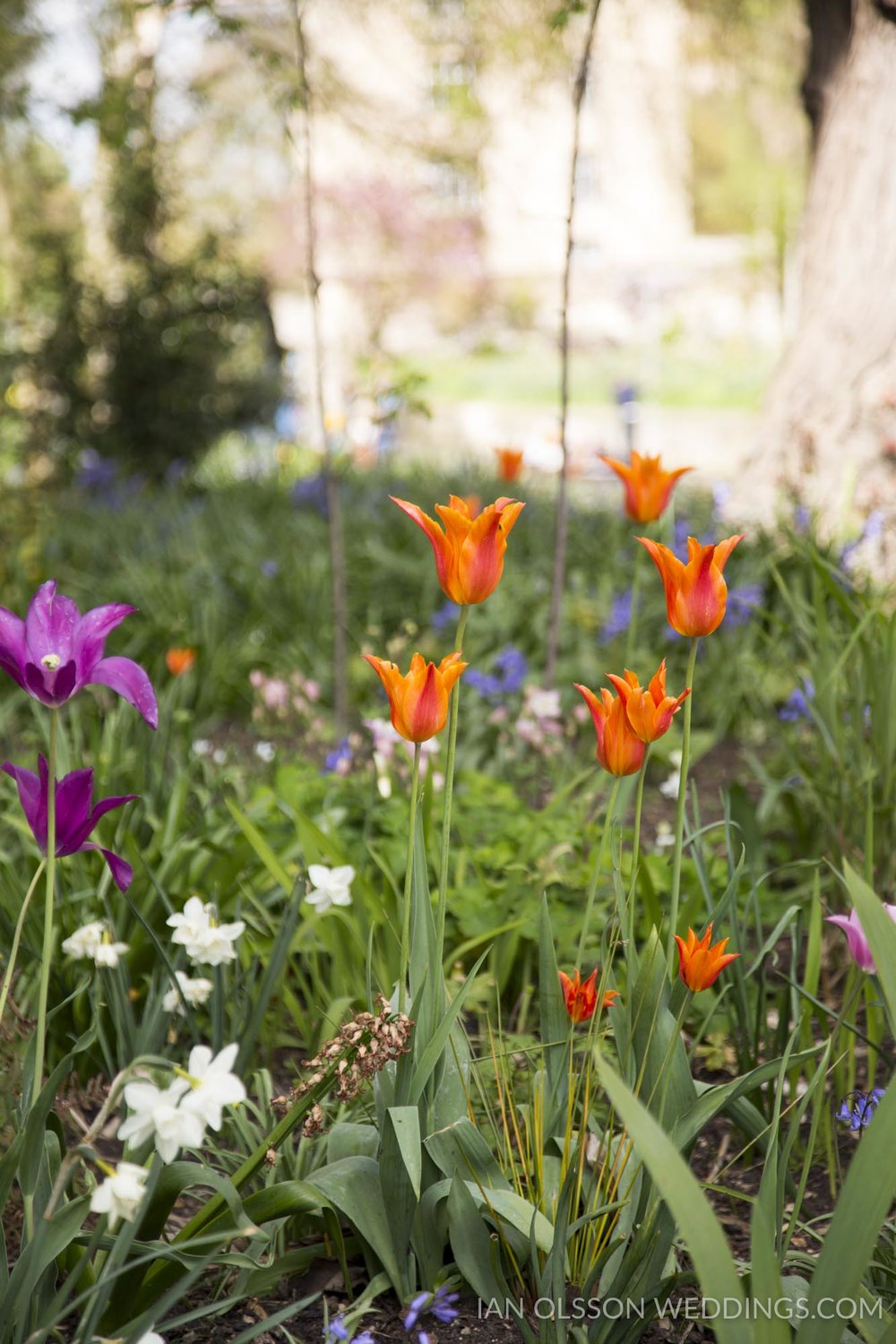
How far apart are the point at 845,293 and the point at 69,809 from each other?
4217 mm

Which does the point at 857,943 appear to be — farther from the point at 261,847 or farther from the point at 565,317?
the point at 565,317

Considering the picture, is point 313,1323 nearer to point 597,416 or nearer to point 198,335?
point 198,335

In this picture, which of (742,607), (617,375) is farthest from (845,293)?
(617,375)

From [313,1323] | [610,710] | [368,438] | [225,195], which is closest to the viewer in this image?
[610,710]

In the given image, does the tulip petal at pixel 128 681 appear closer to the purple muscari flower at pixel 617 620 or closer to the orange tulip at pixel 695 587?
the orange tulip at pixel 695 587

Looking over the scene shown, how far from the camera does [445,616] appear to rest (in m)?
3.39

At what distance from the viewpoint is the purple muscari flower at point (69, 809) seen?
3.72 feet

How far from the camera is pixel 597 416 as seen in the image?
13844 millimetres

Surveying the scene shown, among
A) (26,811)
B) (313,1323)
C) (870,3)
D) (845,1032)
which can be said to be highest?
(870,3)

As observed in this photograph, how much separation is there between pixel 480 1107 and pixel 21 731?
1999 millimetres

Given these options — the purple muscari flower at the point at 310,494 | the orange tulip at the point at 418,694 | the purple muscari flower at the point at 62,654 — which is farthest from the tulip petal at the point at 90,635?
the purple muscari flower at the point at 310,494

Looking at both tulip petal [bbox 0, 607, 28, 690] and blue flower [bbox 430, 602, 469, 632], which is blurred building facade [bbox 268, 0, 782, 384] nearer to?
blue flower [bbox 430, 602, 469, 632]

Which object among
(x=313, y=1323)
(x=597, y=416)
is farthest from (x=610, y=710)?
(x=597, y=416)

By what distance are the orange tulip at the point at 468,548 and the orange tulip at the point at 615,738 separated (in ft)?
0.47
